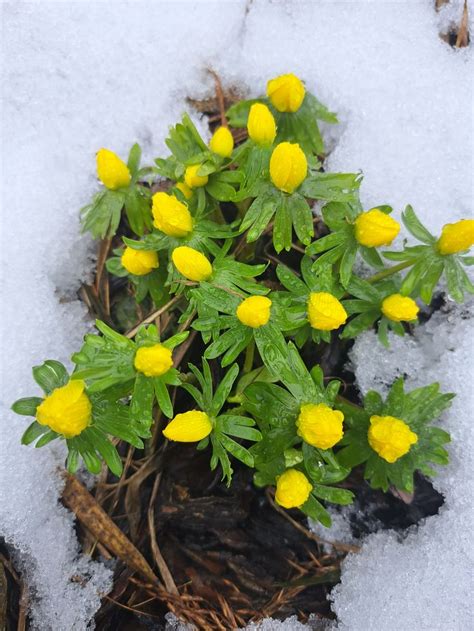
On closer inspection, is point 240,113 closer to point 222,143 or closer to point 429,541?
point 222,143

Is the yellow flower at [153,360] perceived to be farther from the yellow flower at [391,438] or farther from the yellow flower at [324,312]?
the yellow flower at [391,438]

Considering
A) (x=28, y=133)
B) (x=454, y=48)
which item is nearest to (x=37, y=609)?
(x=28, y=133)

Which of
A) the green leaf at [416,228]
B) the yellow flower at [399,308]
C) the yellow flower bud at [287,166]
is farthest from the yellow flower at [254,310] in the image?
the green leaf at [416,228]

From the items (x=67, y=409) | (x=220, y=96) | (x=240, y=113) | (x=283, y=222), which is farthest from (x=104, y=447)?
(x=220, y=96)

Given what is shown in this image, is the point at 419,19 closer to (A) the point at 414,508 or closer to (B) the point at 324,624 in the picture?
(A) the point at 414,508

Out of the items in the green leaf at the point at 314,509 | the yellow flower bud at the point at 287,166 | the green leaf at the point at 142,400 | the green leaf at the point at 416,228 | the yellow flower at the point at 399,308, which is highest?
the yellow flower bud at the point at 287,166

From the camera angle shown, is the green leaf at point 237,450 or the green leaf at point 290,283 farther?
the green leaf at point 290,283

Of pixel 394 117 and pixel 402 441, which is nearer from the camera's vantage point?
A: pixel 402 441
